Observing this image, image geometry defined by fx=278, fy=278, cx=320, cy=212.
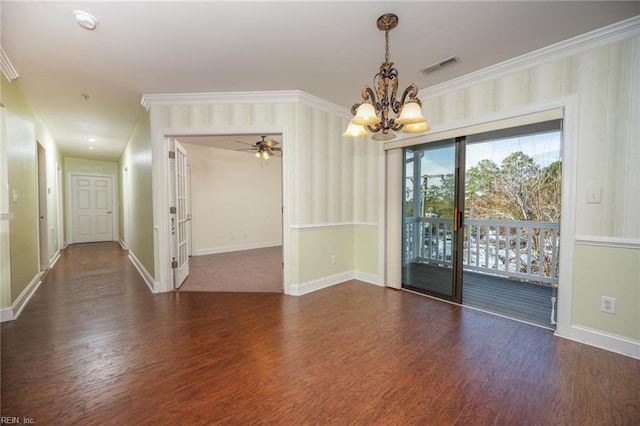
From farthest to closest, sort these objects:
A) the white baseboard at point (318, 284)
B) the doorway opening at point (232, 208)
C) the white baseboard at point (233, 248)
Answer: the white baseboard at point (233, 248) → the doorway opening at point (232, 208) → the white baseboard at point (318, 284)

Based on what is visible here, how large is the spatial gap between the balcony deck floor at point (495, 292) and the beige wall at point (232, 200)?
446 cm

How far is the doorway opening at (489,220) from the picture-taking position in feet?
10.2

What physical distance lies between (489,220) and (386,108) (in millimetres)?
3351

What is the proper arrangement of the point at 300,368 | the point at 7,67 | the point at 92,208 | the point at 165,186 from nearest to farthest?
1. the point at 300,368
2. the point at 7,67
3. the point at 165,186
4. the point at 92,208

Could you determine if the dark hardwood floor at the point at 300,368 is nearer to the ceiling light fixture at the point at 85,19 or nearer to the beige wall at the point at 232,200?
the ceiling light fixture at the point at 85,19

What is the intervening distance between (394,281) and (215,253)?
4290 millimetres

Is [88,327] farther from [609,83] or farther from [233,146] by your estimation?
[609,83]

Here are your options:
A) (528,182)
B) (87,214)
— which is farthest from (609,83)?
(87,214)

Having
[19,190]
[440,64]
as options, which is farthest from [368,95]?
[19,190]

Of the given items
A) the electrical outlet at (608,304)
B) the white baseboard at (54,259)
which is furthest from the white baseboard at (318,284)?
the white baseboard at (54,259)

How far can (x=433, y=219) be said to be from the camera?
11.4ft

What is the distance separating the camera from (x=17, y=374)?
1825 mm

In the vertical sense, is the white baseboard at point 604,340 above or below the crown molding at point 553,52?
below

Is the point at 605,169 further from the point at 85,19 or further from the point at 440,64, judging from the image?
the point at 85,19
